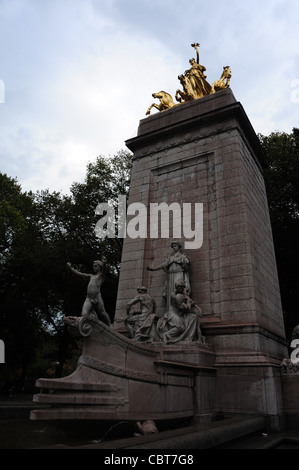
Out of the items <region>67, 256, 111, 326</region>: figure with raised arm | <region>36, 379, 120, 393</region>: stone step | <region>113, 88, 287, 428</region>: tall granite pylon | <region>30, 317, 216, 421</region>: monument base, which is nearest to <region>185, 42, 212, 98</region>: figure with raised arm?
<region>113, 88, 287, 428</region>: tall granite pylon

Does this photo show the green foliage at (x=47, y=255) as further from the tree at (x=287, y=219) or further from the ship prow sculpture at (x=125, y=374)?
the ship prow sculpture at (x=125, y=374)

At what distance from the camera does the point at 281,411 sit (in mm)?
9773

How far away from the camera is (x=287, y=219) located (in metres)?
23.4

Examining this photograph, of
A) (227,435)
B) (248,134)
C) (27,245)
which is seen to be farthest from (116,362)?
(27,245)

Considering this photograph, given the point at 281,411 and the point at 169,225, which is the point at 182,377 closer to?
the point at 281,411

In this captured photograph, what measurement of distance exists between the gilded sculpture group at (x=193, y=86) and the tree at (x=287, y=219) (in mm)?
9652

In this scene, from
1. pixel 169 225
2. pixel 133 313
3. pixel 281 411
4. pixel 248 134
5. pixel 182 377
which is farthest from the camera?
pixel 248 134

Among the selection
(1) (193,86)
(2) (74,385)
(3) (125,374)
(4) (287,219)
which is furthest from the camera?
(4) (287,219)

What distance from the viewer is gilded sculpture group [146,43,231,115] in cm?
1568

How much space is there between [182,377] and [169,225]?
6.30 metres

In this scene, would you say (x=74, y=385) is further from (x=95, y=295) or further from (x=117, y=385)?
(x=95, y=295)

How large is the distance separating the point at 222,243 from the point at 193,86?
812 centimetres

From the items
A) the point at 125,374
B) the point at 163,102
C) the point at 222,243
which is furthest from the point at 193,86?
the point at 125,374
